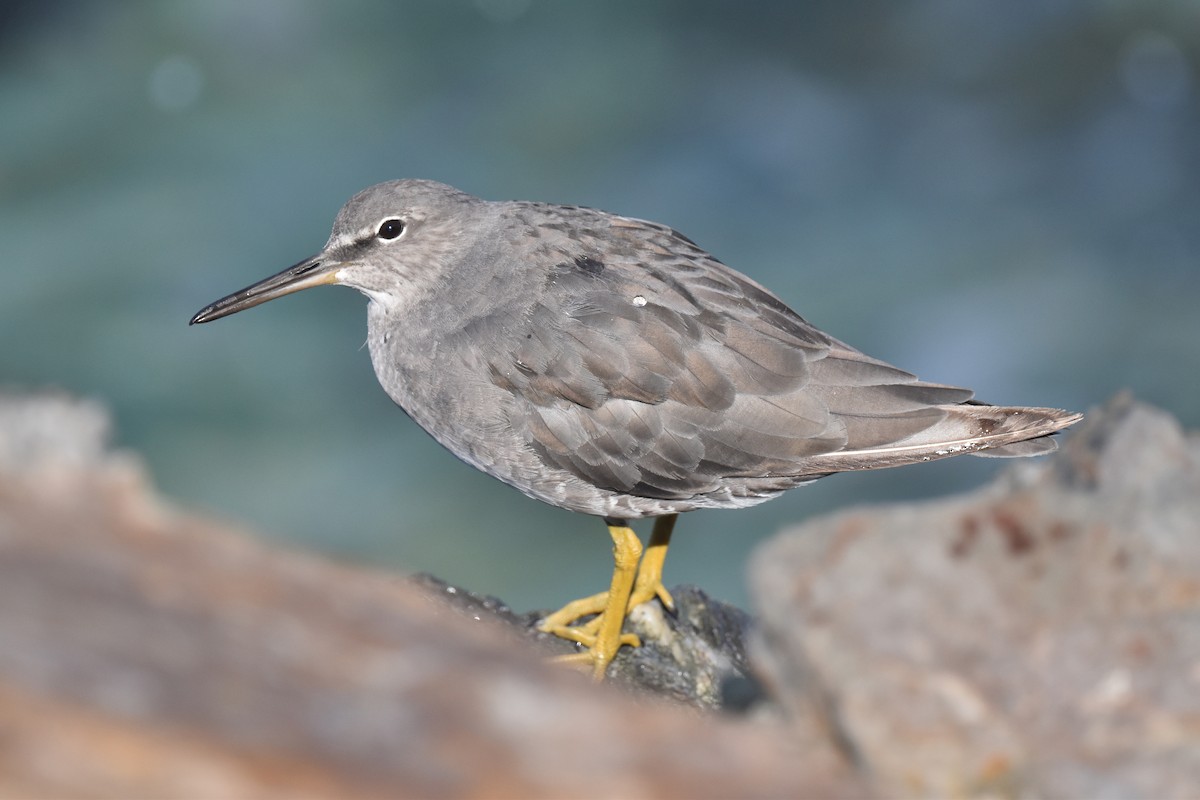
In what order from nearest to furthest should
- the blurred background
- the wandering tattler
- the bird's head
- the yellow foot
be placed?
the wandering tattler < the yellow foot < the bird's head < the blurred background

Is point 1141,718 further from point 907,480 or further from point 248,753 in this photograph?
point 907,480

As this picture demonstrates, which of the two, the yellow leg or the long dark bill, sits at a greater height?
the long dark bill

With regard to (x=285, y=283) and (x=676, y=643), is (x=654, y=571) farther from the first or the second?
(x=285, y=283)

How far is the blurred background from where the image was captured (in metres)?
12.6

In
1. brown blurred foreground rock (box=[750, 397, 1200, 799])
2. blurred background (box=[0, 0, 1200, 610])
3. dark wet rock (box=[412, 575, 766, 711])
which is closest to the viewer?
brown blurred foreground rock (box=[750, 397, 1200, 799])

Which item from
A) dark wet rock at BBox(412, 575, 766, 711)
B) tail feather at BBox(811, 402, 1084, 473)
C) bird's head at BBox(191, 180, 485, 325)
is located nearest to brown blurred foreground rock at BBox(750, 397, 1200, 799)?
tail feather at BBox(811, 402, 1084, 473)

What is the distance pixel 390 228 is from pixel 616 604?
217 cm

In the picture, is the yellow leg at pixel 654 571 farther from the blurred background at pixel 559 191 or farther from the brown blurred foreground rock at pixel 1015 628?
the blurred background at pixel 559 191

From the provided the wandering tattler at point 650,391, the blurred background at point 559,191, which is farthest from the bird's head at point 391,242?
the blurred background at point 559,191

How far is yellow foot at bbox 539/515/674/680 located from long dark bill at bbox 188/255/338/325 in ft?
6.37

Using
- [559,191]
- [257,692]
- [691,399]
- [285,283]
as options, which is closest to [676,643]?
[691,399]

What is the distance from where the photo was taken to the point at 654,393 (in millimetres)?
5969

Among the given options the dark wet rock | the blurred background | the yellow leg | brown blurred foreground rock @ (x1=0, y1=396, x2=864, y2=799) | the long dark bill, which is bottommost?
brown blurred foreground rock @ (x1=0, y1=396, x2=864, y2=799)

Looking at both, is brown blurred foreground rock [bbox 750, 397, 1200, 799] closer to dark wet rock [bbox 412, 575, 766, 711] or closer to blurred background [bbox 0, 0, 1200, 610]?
dark wet rock [bbox 412, 575, 766, 711]
